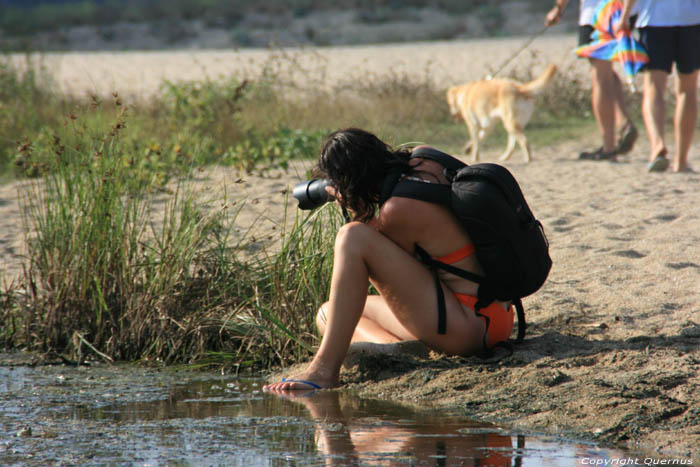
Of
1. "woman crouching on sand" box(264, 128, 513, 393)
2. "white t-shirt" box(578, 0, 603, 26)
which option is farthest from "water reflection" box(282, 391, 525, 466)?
"white t-shirt" box(578, 0, 603, 26)

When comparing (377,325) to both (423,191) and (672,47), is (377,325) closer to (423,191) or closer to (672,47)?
(423,191)

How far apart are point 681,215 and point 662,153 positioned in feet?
5.27

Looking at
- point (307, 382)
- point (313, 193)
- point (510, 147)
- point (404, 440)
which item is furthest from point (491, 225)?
point (510, 147)

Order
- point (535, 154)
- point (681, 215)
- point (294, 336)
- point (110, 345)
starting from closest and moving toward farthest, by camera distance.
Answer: point (294, 336), point (110, 345), point (681, 215), point (535, 154)

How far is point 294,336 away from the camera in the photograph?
12.7ft

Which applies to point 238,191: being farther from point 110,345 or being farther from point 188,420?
point 188,420

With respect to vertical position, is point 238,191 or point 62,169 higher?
point 62,169

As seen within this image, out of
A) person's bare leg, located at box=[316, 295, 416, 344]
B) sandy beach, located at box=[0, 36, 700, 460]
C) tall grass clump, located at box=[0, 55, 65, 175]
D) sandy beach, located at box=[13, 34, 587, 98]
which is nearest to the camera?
sandy beach, located at box=[0, 36, 700, 460]

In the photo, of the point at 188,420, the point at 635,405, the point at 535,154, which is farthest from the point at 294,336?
the point at 535,154

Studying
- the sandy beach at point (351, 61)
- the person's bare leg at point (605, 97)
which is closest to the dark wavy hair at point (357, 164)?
the person's bare leg at point (605, 97)

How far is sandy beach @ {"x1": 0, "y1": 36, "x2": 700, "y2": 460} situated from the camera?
9.96ft

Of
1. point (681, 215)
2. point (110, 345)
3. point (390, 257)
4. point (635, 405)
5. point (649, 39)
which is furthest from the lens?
point (649, 39)

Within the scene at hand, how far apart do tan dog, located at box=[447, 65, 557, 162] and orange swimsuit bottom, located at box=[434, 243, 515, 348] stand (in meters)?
5.05

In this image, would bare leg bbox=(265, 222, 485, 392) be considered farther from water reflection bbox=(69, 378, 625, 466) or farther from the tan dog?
the tan dog
